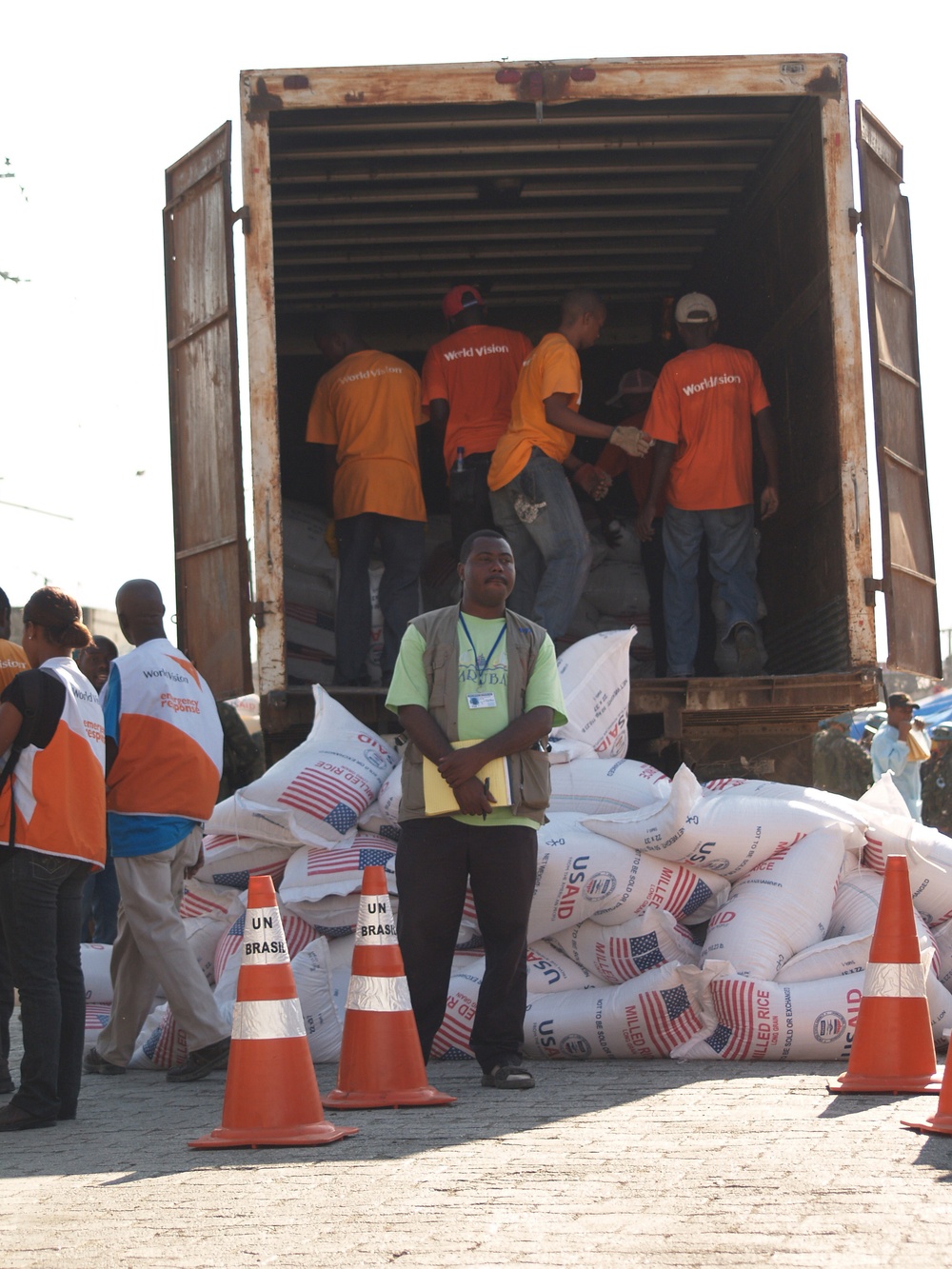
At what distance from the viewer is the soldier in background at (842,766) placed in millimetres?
12266

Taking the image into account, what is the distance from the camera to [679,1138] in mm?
3355

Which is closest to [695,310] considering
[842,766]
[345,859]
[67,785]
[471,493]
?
[471,493]

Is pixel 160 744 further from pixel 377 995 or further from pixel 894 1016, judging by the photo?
pixel 894 1016

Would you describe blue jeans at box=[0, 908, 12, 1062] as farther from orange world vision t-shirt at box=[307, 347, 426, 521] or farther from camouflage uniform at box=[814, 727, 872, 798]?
camouflage uniform at box=[814, 727, 872, 798]

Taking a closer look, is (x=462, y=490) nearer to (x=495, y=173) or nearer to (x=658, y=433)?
(x=658, y=433)

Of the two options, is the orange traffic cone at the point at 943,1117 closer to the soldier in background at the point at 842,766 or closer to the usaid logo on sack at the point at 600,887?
the usaid logo on sack at the point at 600,887

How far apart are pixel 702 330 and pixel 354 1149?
4.88 m

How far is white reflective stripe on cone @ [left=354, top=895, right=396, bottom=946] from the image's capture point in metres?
4.08

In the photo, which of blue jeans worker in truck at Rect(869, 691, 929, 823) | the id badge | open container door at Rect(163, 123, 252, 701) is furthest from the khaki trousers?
blue jeans worker in truck at Rect(869, 691, 929, 823)

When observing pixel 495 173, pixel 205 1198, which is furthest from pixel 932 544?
pixel 205 1198

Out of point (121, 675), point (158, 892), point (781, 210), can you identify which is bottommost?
point (158, 892)

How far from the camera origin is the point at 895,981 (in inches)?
160

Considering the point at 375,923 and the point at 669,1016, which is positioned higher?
the point at 375,923

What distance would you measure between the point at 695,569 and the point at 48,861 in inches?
146
